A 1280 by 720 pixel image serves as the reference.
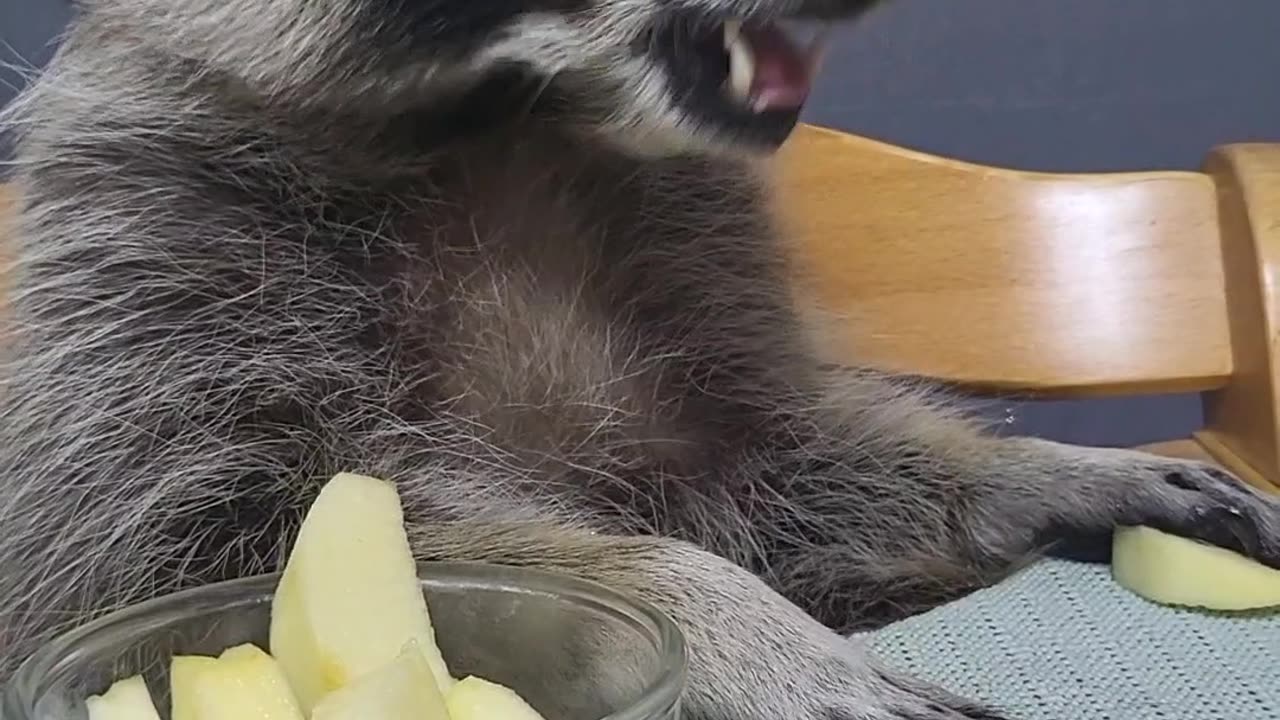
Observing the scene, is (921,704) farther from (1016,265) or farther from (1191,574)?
(1016,265)

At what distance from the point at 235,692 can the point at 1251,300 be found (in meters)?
0.80

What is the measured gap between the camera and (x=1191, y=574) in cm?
75

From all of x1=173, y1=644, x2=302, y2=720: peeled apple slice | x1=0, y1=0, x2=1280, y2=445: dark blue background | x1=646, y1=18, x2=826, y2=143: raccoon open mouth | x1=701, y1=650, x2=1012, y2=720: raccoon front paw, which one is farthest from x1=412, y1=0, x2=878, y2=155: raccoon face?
x1=0, y1=0, x2=1280, y2=445: dark blue background

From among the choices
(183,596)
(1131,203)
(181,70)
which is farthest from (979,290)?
(183,596)

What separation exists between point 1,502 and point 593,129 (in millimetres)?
323

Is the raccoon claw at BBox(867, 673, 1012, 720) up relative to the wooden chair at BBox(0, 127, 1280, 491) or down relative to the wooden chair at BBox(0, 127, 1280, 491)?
up

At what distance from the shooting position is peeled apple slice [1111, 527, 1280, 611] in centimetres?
74

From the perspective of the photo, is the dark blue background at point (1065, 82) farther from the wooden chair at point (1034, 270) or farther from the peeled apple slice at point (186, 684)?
the peeled apple slice at point (186, 684)

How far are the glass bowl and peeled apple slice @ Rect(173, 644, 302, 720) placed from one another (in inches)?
1.0

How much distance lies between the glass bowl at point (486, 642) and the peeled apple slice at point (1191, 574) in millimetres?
360

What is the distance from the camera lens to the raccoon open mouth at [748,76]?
2.23 ft

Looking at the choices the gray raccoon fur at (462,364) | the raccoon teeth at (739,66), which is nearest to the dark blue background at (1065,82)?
the gray raccoon fur at (462,364)

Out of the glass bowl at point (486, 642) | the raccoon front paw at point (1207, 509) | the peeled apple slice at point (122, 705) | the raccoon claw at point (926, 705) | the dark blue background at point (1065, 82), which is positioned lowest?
the dark blue background at point (1065, 82)

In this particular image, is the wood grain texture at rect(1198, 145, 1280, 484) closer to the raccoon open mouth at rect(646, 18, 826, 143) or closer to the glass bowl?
the raccoon open mouth at rect(646, 18, 826, 143)
